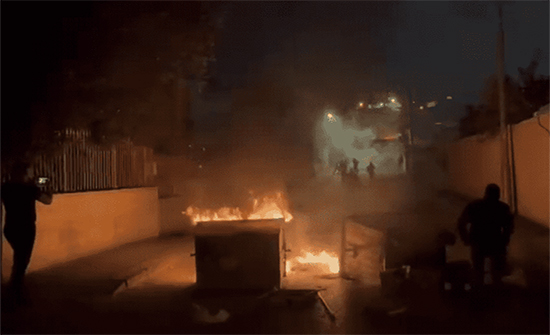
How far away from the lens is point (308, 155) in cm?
3008

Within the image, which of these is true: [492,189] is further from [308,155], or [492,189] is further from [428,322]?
[308,155]

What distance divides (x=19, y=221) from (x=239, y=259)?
334 cm

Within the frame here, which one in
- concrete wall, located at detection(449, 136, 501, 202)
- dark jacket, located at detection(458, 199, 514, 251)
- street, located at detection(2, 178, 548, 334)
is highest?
concrete wall, located at detection(449, 136, 501, 202)

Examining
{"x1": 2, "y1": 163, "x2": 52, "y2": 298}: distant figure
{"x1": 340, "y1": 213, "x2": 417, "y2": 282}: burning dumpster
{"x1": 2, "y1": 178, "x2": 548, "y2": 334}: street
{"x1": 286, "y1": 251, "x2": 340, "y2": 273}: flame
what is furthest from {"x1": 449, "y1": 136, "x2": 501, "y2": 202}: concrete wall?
{"x1": 2, "y1": 163, "x2": 52, "y2": 298}: distant figure

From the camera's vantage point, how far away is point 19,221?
6.62 metres

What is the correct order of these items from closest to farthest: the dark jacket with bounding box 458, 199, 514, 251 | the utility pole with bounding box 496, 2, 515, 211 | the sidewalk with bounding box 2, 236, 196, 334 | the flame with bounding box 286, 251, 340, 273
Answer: the sidewalk with bounding box 2, 236, 196, 334 → the dark jacket with bounding box 458, 199, 514, 251 → the flame with bounding box 286, 251, 340, 273 → the utility pole with bounding box 496, 2, 515, 211

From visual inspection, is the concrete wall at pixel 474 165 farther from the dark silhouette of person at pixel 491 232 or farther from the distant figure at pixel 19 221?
the distant figure at pixel 19 221

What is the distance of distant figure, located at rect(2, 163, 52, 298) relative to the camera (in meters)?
6.57

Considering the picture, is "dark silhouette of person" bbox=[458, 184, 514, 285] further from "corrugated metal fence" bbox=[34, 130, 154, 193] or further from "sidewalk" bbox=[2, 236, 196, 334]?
"corrugated metal fence" bbox=[34, 130, 154, 193]

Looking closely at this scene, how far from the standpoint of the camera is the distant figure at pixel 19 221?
21.6 feet

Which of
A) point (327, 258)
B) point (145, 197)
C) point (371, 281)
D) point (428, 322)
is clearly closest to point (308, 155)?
point (145, 197)

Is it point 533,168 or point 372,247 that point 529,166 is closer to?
point 533,168

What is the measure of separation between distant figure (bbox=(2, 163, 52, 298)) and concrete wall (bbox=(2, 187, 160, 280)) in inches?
71.5

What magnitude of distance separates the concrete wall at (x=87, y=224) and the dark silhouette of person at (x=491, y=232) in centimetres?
794
